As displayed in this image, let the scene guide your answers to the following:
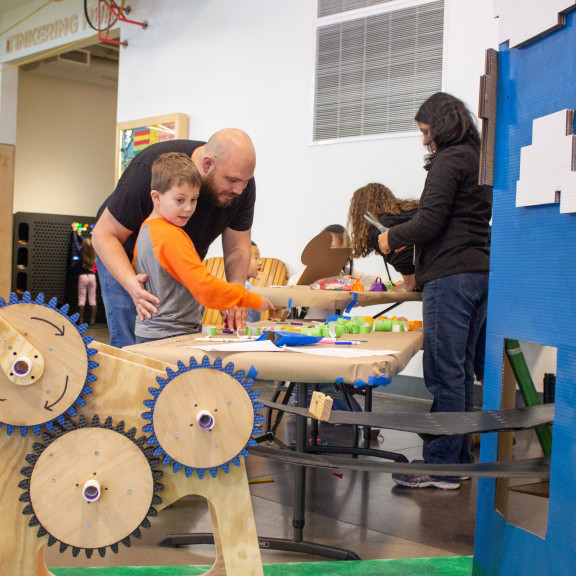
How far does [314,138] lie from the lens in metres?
5.96

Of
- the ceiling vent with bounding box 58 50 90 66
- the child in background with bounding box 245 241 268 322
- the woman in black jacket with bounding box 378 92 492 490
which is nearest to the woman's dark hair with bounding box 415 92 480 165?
the woman in black jacket with bounding box 378 92 492 490

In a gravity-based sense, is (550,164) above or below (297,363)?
above

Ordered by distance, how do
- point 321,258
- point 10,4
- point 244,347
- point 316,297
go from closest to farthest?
point 244,347 < point 316,297 < point 321,258 < point 10,4

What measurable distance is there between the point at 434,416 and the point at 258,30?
5459mm

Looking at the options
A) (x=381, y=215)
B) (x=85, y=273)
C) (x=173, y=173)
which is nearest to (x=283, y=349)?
(x=173, y=173)

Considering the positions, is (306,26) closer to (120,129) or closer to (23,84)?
(120,129)

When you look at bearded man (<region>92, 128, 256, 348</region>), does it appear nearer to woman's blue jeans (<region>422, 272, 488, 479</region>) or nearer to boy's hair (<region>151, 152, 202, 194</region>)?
boy's hair (<region>151, 152, 202, 194</region>)

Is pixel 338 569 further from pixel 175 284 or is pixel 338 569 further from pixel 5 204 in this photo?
pixel 5 204

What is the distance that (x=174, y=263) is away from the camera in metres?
2.23

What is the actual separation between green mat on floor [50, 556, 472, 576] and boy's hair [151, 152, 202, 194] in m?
1.19

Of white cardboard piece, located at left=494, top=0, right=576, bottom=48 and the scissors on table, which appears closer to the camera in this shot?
white cardboard piece, located at left=494, top=0, right=576, bottom=48

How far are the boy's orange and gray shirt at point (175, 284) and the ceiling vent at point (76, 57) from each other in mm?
9166

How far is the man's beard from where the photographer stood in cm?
246

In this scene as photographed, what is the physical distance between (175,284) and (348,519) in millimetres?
1164
